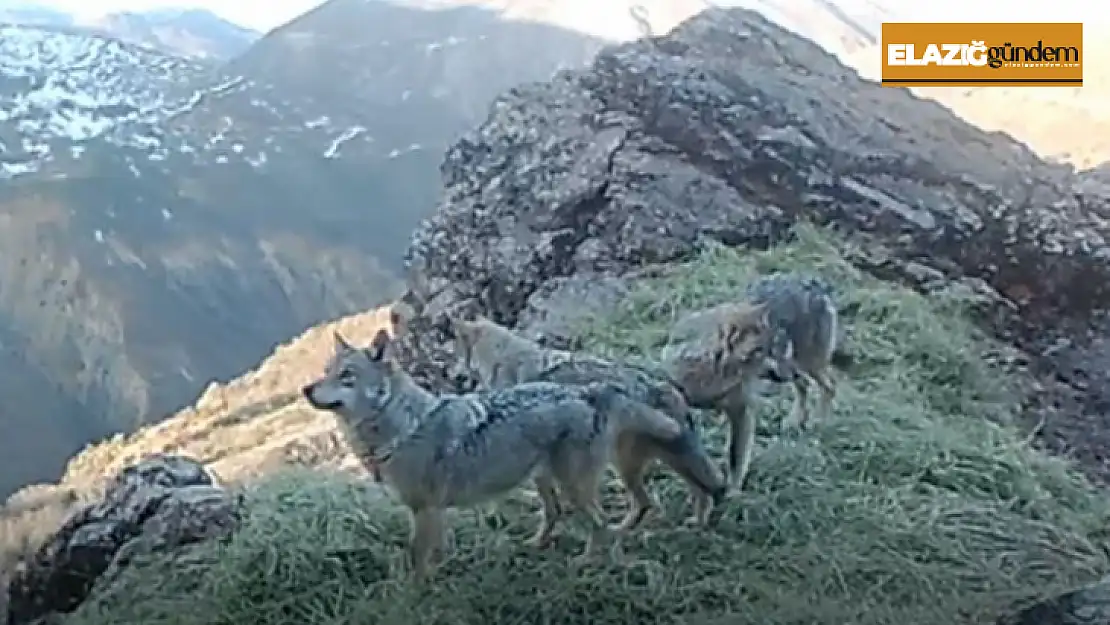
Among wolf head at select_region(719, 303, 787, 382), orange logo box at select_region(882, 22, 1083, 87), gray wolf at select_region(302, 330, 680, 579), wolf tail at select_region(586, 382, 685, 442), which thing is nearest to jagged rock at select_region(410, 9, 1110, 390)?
orange logo box at select_region(882, 22, 1083, 87)

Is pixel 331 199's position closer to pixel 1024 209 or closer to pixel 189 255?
pixel 189 255

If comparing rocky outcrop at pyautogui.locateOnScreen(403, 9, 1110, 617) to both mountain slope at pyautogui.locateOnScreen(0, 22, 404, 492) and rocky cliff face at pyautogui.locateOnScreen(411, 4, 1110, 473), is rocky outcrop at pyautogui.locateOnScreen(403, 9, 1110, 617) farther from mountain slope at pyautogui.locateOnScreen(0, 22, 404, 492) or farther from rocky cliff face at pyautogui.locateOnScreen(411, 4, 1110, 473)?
mountain slope at pyautogui.locateOnScreen(0, 22, 404, 492)

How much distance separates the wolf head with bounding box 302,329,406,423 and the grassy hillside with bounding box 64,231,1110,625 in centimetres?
66

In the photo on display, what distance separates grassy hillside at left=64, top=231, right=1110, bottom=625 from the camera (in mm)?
4301

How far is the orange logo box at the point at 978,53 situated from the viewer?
9.76 m

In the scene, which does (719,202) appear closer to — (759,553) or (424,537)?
(759,553)

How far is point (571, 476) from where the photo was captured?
438 cm

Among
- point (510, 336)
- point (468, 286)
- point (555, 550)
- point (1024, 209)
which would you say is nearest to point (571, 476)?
point (555, 550)

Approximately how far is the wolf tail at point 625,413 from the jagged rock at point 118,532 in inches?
67.1

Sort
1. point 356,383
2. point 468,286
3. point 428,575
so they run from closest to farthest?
point 356,383 < point 428,575 < point 468,286

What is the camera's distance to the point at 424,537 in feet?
14.4

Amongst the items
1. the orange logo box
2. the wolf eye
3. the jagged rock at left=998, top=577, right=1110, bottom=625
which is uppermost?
the orange logo box

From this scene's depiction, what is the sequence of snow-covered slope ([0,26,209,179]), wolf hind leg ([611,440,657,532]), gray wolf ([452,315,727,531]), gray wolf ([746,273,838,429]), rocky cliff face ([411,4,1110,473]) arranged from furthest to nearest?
snow-covered slope ([0,26,209,179]) → rocky cliff face ([411,4,1110,473]) → gray wolf ([746,273,838,429]) → wolf hind leg ([611,440,657,532]) → gray wolf ([452,315,727,531])

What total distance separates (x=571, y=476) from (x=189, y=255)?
13.6 meters
